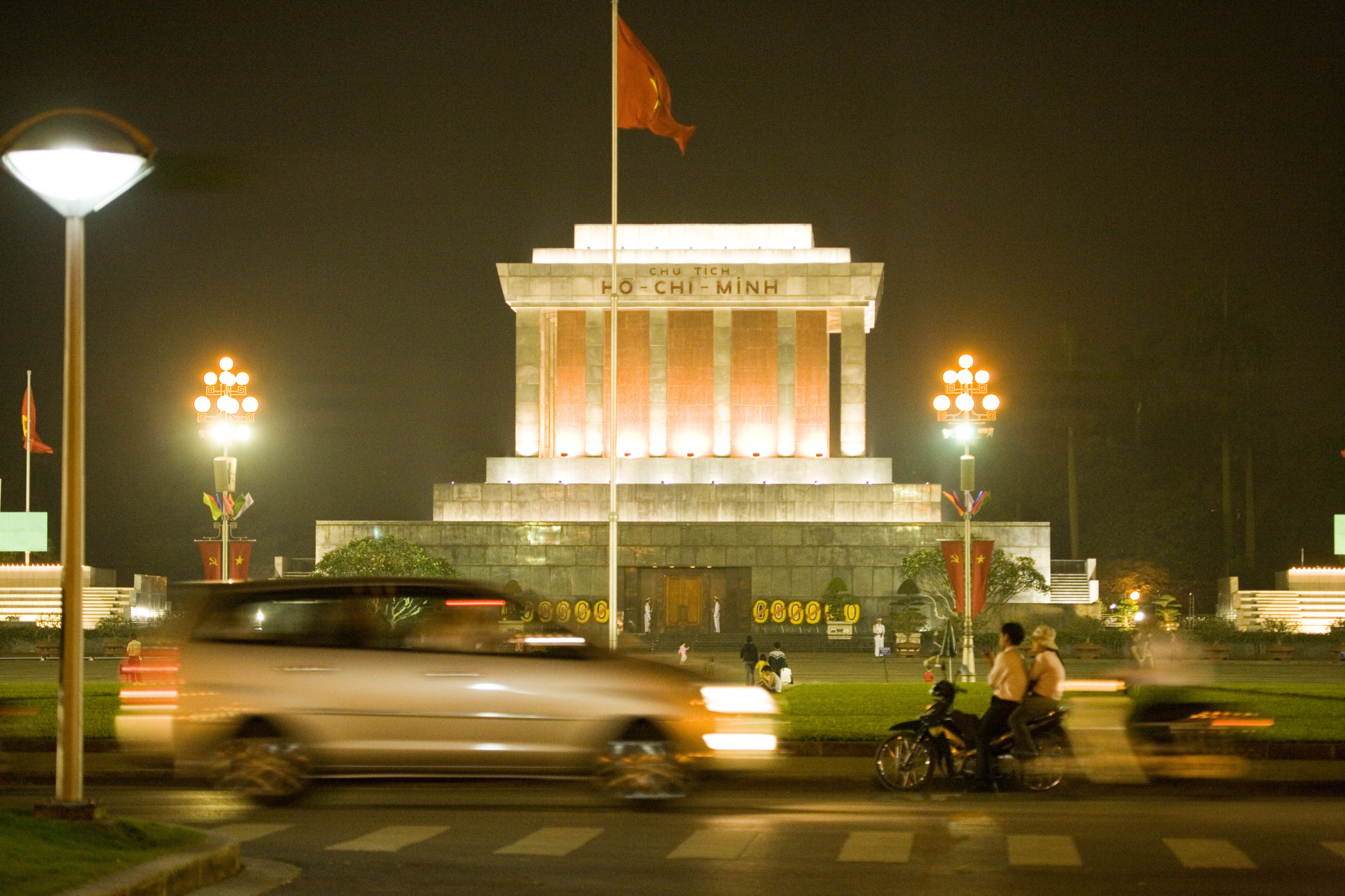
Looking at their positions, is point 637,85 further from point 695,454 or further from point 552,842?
point 695,454

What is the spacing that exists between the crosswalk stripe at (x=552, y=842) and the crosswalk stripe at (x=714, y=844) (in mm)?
744

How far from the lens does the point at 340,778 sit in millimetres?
13672

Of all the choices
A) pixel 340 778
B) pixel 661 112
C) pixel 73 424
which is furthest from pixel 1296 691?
pixel 73 424

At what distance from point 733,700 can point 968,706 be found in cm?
1010

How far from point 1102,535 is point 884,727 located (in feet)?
201

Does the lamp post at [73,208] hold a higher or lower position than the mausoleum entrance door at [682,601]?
higher

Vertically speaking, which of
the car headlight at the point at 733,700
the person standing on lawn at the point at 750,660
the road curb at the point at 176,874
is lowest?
the person standing on lawn at the point at 750,660

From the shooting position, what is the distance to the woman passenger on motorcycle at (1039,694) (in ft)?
48.5

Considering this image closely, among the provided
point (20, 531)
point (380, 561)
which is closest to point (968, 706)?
point (380, 561)

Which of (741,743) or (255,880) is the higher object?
(741,743)

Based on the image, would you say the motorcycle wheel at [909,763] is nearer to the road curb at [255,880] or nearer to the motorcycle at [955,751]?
the motorcycle at [955,751]

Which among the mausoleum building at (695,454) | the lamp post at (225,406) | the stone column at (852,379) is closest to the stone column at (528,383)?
the mausoleum building at (695,454)

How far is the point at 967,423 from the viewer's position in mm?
33906

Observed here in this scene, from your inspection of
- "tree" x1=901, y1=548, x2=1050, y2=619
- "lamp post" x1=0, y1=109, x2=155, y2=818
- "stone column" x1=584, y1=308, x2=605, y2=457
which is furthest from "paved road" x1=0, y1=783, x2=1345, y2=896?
"stone column" x1=584, y1=308, x2=605, y2=457
